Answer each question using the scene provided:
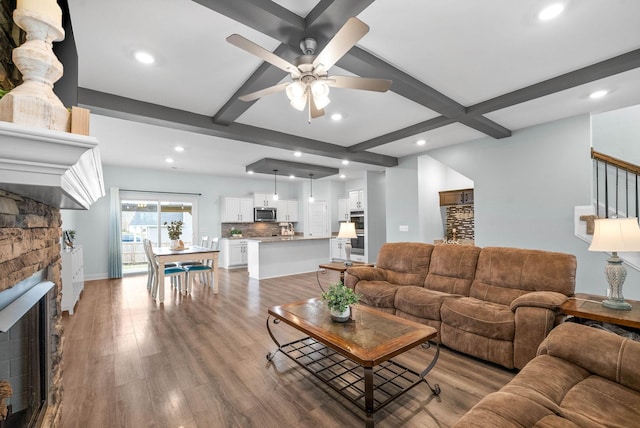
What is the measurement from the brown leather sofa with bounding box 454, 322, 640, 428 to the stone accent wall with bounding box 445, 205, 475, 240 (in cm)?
448

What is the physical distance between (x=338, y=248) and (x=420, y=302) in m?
5.95

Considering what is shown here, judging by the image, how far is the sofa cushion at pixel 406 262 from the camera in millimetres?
3637

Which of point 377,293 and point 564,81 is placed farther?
point 377,293

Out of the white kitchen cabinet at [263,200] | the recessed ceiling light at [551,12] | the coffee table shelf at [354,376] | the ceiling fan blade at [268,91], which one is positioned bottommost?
the coffee table shelf at [354,376]

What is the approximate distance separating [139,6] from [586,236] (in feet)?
17.8

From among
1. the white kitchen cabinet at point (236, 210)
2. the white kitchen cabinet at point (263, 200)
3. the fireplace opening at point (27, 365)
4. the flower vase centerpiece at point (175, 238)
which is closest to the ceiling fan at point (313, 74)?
the fireplace opening at point (27, 365)

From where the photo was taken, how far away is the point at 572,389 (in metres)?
1.39

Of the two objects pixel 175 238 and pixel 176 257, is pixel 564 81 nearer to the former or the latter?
pixel 176 257

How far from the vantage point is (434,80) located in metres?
2.96

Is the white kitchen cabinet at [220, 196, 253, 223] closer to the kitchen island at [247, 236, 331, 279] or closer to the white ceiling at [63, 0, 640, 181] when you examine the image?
the kitchen island at [247, 236, 331, 279]

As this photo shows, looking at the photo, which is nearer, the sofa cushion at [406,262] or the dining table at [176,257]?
the sofa cushion at [406,262]

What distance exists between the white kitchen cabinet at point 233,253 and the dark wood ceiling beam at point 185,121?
151 inches

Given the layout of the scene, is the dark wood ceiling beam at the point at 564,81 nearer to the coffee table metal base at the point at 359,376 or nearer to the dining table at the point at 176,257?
the coffee table metal base at the point at 359,376

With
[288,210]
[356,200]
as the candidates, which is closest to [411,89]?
[356,200]
